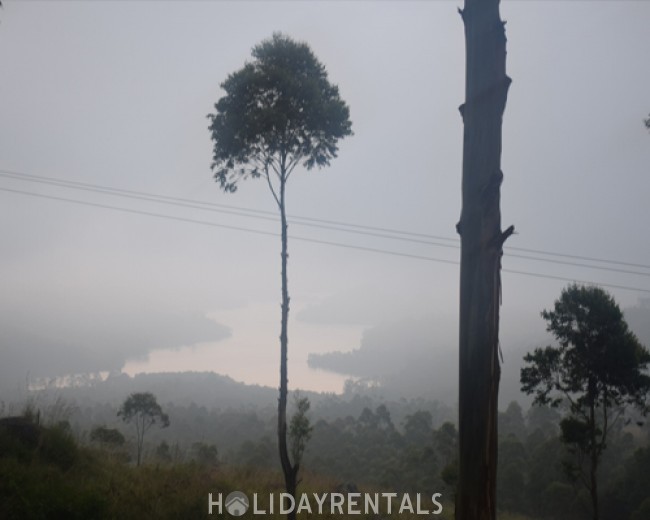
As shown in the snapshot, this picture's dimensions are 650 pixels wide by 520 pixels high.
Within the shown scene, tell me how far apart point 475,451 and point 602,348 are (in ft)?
48.8

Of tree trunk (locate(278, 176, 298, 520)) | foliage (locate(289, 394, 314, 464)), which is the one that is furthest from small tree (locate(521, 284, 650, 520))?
tree trunk (locate(278, 176, 298, 520))

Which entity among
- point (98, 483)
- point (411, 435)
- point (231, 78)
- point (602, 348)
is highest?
point (231, 78)

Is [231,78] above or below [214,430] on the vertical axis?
above

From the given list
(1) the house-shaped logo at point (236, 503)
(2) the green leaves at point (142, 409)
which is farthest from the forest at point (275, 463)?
(2) the green leaves at point (142, 409)

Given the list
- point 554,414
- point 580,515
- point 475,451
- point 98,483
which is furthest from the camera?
point 554,414

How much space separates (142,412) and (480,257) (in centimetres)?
3033

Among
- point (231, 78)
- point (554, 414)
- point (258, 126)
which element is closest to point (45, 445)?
point (258, 126)

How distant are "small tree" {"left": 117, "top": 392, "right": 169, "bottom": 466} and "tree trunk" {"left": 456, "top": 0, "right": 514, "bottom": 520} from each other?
29698 millimetres

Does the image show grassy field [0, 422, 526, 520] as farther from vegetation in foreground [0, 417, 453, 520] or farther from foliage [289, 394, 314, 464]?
foliage [289, 394, 314, 464]

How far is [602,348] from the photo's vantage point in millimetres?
15094

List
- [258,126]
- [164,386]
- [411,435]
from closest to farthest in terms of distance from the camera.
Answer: [258,126]
[411,435]
[164,386]

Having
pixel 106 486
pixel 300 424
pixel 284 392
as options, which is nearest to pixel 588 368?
pixel 300 424

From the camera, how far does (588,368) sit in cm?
1500

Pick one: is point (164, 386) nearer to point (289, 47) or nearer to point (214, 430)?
point (214, 430)
